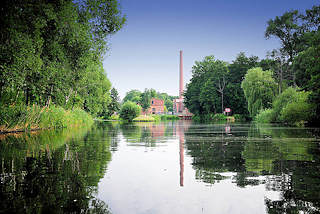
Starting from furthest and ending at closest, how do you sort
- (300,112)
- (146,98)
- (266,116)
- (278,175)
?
1. (146,98)
2. (266,116)
3. (300,112)
4. (278,175)

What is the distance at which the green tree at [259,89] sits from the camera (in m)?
54.3

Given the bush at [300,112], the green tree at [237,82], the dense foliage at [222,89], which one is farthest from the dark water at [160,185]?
the green tree at [237,82]

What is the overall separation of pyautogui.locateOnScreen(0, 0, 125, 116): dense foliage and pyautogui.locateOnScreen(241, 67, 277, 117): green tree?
37.0 metres

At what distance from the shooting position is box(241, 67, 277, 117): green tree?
54.3 m

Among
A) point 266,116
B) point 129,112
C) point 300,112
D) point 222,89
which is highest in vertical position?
point 222,89

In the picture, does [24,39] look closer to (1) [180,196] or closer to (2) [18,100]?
(2) [18,100]

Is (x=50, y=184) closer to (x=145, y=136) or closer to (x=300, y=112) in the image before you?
(x=145, y=136)

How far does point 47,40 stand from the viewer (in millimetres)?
18438

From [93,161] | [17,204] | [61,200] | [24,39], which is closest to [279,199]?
[61,200]

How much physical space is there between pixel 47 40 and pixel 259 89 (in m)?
43.8

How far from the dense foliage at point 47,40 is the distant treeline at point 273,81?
20.9m

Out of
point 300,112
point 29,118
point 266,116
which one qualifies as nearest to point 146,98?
point 266,116

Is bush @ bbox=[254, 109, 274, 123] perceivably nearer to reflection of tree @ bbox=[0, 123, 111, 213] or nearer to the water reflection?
the water reflection

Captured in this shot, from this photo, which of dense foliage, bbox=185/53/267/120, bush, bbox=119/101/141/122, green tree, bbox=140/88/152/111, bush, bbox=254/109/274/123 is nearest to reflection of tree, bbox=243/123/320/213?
bush, bbox=254/109/274/123
